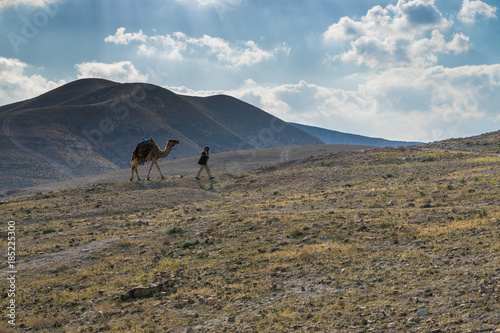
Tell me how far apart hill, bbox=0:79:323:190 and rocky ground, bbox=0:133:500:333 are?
68.6 meters

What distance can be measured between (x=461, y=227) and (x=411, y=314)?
5.08 m

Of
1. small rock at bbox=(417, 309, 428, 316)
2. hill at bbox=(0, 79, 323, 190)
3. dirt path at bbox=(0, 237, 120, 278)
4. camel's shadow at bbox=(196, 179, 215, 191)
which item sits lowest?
dirt path at bbox=(0, 237, 120, 278)

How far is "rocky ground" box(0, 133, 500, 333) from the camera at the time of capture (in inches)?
311

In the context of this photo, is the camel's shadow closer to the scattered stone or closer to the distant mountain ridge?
the scattered stone

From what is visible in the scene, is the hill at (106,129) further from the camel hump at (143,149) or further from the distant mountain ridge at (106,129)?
the camel hump at (143,149)

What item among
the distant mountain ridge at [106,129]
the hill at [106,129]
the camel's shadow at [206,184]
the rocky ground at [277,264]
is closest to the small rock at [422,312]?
the rocky ground at [277,264]

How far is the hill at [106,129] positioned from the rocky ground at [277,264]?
225ft

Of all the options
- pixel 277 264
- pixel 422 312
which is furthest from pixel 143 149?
pixel 422 312

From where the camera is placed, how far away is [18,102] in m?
170

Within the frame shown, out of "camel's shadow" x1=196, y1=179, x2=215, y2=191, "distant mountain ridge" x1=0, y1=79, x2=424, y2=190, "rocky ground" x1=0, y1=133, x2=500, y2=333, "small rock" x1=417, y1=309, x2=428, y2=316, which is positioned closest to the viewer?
"small rock" x1=417, y1=309, x2=428, y2=316

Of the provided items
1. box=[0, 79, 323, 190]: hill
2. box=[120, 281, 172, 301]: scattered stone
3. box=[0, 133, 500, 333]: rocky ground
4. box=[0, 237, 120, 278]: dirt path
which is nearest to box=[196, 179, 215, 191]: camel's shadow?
box=[0, 133, 500, 333]: rocky ground

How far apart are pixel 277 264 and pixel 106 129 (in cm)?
12283

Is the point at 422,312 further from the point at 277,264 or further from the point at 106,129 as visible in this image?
the point at 106,129

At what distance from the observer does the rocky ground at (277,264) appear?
7.89 meters
